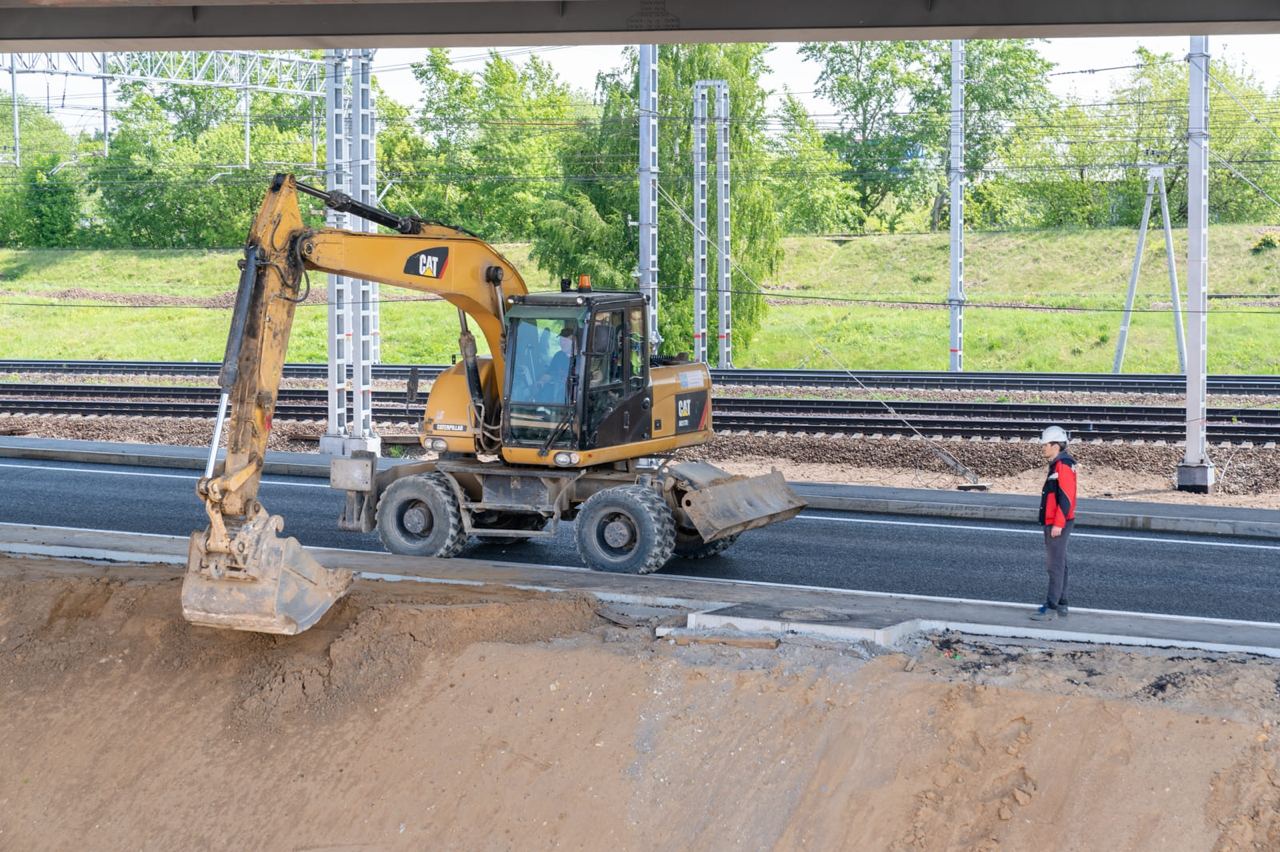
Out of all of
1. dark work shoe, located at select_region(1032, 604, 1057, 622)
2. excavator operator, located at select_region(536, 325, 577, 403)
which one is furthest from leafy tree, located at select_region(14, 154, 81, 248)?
dark work shoe, located at select_region(1032, 604, 1057, 622)

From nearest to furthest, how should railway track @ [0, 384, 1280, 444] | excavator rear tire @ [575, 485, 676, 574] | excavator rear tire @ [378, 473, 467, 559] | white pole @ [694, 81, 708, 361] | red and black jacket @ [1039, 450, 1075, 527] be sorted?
1. red and black jacket @ [1039, 450, 1075, 527]
2. excavator rear tire @ [575, 485, 676, 574]
3. excavator rear tire @ [378, 473, 467, 559]
4. railway track @ [0, 384, 1280, 444]
5. white pole @ [694, 81, 708, 361]

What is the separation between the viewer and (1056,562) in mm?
11391

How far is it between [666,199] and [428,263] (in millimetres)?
27332

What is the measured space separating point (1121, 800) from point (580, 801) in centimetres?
338

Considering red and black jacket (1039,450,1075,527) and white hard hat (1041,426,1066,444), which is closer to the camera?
red and black jacket (1039,450,1075,527)

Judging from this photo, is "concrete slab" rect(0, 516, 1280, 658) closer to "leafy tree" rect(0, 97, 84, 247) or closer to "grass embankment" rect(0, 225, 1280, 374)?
"grass embankment" rect(0, 225, 1280, 374)

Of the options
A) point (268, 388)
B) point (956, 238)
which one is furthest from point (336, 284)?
point (956, 238)

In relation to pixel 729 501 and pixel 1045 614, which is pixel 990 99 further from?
pixel 1045 614

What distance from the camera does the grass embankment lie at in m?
43.8

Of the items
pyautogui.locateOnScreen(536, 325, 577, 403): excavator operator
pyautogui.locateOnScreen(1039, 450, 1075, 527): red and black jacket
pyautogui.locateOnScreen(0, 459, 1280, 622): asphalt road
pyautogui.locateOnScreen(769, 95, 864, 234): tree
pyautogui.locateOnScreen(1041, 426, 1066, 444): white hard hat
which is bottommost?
pyautogui.locateOnScreen(0, 459, 1280, 622): asphalt road

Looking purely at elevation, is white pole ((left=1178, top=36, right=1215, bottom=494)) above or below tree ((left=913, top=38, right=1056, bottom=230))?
below

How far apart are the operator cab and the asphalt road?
5.21 ft

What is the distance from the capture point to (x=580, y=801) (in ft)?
29.6

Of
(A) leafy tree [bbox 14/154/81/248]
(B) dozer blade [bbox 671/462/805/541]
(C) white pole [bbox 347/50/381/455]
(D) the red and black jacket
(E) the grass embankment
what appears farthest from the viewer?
(A) leafy tree [bbox 14/154/81/248]
